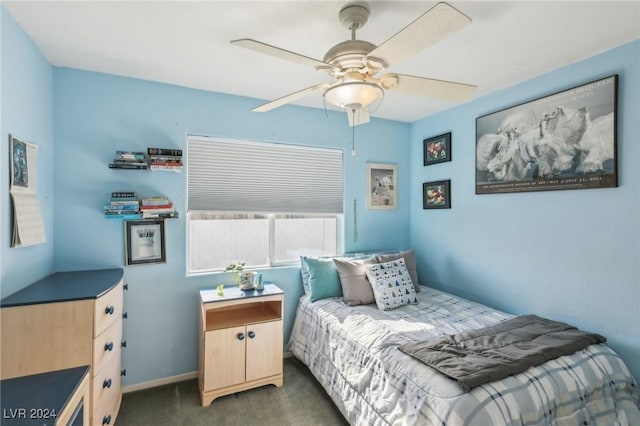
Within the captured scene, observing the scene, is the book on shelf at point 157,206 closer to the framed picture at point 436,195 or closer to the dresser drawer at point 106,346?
the dresser drawer at point 106,346

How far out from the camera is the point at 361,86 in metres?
1.42

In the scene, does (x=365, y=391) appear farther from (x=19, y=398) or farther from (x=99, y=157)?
(x=99, y=157)

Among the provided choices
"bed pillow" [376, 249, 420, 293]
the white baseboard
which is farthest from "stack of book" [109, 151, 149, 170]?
"bed pillow" [376, 249, 420, 293]

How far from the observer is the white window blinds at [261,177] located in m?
2.69

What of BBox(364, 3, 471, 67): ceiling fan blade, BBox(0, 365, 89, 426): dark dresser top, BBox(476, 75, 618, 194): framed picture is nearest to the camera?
BBox(0, 365, 89, 426): dark dresser top

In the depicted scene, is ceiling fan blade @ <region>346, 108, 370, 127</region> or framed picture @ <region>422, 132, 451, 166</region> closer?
ceiling fan blade @ <region>346, 108, 370, 127</region>

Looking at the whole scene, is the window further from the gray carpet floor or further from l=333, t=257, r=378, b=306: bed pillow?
the gray carpet floor

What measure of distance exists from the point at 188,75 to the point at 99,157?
945 millimetres

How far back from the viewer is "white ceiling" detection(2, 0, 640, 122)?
157 centimetres

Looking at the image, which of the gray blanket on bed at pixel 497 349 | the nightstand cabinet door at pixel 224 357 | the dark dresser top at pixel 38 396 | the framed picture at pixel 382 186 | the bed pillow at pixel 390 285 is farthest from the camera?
the framed picture at pixel 382 186

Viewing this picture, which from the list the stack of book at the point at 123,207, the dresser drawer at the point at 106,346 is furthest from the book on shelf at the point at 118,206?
the dresser drawer at the point at 106,346

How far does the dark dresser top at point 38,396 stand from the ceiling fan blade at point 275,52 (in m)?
1.40

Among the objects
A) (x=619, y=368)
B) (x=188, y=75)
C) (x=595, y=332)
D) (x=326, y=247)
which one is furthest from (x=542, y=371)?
(x=188, y=75)

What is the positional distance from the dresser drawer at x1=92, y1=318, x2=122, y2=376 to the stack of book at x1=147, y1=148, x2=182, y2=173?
A: 46.2 inches
